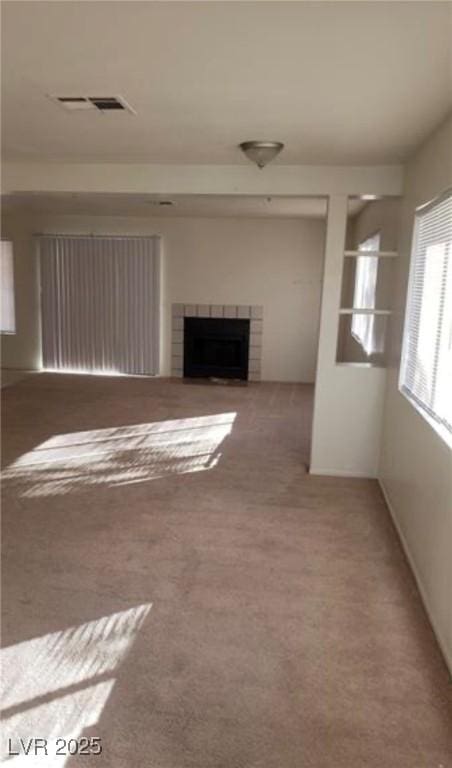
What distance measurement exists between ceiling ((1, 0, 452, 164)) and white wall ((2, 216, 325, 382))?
3.91 m

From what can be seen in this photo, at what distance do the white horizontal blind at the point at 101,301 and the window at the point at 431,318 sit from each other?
179 inches

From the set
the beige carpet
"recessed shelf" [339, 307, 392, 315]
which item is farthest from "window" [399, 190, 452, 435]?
the beige carpet

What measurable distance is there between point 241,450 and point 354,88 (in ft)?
9.49

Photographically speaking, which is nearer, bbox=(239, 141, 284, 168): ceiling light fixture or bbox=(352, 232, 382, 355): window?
bbox=(239, 141, 284, 168): ceiling light fixture

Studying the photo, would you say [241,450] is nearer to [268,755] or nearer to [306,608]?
[306,608]

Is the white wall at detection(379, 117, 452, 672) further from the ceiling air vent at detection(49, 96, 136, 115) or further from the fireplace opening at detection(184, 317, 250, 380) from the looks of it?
the fireplace opening at detection(184, 317, 250, 380)

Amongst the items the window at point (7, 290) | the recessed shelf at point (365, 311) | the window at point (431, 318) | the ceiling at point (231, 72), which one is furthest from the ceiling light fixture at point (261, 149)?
the window at point (7, 290)

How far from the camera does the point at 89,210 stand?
6523mm

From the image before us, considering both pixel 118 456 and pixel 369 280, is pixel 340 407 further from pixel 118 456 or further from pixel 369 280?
pixel 369 280

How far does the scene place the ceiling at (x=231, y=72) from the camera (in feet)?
5.04

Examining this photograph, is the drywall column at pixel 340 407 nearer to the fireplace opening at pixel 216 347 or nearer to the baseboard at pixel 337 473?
the baseboard at pixel 337 473

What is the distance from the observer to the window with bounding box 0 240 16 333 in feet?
24.4

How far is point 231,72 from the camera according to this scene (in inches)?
77.2

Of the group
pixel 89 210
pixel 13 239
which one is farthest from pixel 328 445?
pixel 13 239
